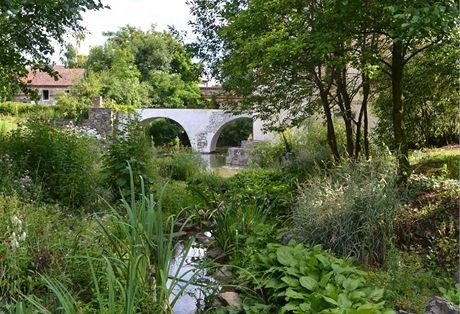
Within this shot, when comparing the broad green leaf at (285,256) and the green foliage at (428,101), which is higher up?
the green foliage at (428,101)

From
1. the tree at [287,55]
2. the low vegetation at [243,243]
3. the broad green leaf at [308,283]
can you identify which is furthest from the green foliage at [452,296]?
the tree at [287,55]

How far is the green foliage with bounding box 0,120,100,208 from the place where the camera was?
557cm

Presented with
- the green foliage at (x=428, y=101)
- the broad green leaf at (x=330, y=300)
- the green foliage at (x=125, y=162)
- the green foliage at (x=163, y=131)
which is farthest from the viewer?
the green foliage at (x=163, y=131)

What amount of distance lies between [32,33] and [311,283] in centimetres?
538

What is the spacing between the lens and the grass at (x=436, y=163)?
546cm

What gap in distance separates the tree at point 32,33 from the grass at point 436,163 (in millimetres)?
4334

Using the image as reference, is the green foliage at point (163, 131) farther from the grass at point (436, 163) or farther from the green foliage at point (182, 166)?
the grass at point (436, 163)

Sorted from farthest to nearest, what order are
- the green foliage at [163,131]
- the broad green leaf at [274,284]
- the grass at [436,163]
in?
the green foliage at [163,131], the grass at [436,163], the broad green leaf at [274,284]

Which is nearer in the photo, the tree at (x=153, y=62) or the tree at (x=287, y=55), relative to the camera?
the tree at (x=287, y=55)

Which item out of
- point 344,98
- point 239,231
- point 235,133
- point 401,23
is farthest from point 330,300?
point 235,133

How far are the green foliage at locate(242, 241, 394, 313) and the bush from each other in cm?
33

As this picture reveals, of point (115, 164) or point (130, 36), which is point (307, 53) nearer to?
point (115, 164)

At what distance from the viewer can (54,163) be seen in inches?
223

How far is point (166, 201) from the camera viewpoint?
5.92 m
